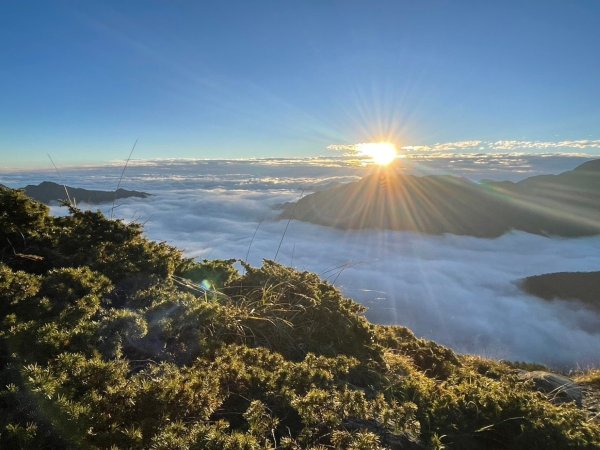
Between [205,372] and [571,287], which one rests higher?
[205,372]

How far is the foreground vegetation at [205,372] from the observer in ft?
7.87

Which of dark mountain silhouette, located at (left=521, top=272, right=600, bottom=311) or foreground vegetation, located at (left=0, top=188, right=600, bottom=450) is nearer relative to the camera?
foreground vegetation, located at (left=0, top=188, right=600, bottom=450)

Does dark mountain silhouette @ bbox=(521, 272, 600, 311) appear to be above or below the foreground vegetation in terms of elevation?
below

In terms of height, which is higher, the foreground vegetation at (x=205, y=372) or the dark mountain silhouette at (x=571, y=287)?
the foreground vegetation at (x=205, y=372)

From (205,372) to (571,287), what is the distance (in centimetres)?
17534

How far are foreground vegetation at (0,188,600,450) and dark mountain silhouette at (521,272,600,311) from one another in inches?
6579

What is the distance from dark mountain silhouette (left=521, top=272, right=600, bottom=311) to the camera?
141m

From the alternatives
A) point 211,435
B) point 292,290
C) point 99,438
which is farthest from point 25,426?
point 292,290

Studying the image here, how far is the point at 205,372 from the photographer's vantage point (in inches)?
123

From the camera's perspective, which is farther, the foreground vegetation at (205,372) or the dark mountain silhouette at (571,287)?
the dark mountain silhouette at (571,287)

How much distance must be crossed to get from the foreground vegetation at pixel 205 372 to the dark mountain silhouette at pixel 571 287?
16710cm

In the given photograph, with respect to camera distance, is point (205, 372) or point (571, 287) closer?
point (205, 372)

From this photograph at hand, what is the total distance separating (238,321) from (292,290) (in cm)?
127

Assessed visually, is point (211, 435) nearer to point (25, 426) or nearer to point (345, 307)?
point (25, 426)
